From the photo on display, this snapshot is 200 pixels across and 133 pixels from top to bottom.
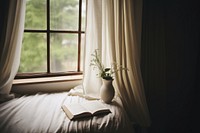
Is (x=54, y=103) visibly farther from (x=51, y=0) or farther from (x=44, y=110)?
(x=51, y=0)

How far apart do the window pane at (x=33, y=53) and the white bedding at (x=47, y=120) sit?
385 millimetres

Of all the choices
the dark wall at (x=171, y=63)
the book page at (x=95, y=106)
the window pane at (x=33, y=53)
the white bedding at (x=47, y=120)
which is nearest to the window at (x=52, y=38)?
the window pane at (x=33, y=53)

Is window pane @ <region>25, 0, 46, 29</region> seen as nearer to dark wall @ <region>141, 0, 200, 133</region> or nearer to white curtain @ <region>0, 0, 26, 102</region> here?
white curtain @ <region>0, 0, 26, 102</region>

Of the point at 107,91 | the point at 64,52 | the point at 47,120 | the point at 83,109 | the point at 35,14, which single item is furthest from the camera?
the point at 64,52

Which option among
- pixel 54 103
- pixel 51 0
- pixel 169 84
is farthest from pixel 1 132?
pixel 169 84

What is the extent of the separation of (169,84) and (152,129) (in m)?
0.50

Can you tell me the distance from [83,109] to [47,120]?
257 mm

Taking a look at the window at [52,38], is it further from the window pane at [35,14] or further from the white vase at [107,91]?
the white vase at [107,91]

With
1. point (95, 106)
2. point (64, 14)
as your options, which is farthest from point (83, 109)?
point (64, 14)

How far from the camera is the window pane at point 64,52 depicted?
168 centimetres

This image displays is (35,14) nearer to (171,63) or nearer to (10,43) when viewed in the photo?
(10,43)

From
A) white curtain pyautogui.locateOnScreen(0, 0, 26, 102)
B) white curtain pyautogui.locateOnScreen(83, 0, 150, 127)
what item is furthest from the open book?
white curtain pyautogui.locateOnScreen(0, 0, 26, 102)

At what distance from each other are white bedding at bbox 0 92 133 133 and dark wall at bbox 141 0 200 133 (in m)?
0.55

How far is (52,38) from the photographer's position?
165 centimetres
